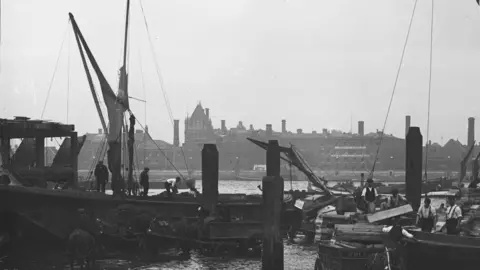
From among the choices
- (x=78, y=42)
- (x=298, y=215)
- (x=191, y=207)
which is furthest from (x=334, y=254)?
(x=78, y=42)

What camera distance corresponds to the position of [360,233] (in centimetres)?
2067

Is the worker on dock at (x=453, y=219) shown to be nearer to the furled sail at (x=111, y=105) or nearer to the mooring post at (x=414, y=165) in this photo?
the mooring post at (x=414, y=165)

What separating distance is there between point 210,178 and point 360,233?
11.7 meters

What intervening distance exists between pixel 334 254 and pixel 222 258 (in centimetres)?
932

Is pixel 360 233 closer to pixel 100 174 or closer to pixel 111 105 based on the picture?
pixel 100 174

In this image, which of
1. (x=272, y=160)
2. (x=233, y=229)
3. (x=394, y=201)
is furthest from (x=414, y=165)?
(x=233, y=229)

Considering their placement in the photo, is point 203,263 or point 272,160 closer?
point 203,263

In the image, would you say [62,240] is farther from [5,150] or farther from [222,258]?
[222,258]

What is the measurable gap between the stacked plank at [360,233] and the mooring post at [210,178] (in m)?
10.3

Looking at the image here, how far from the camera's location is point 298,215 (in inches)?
1427

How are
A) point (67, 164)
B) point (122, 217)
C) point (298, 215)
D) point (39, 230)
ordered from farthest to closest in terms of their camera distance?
point (298, 215), point (67, 164), point (122, 217), point (39, 230)

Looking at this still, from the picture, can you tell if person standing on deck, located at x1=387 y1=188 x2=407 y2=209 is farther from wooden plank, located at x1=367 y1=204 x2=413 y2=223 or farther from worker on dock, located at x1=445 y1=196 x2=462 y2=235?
worker on dock, located at x1=445 y1=196 x2=462 y2=235

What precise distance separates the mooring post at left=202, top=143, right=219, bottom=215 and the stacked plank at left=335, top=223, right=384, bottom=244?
10332 millimetres

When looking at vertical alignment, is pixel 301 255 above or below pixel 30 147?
below
